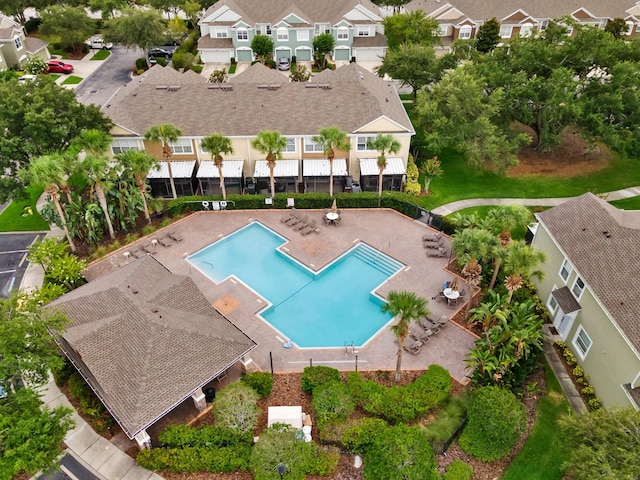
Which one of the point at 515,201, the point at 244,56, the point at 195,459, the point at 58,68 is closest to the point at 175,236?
the point at 195,459

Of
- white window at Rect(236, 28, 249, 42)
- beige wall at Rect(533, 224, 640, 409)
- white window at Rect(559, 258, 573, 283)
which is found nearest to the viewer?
beige wall at Rect(533, 224, 640, 409)

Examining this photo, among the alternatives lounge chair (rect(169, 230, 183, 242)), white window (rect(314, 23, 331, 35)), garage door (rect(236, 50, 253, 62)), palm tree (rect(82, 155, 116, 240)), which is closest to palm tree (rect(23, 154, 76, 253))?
palm tree (rect(82, 155, 116, 240))

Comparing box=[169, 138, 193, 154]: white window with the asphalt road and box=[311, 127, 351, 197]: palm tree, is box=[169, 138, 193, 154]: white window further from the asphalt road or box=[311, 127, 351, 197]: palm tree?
the asphalt road

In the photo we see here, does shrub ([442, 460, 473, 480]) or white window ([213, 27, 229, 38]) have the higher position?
white window ([213, 27, 229, 38])

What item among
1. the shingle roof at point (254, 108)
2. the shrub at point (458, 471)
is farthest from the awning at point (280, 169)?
the shrub at point (458, 471)

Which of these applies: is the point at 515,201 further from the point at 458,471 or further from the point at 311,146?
the point at 458,471

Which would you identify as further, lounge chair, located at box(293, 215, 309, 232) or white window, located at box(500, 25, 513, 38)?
white window, located at box(500, 25, 513, 38)

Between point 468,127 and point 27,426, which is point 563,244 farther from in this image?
point 27,426
